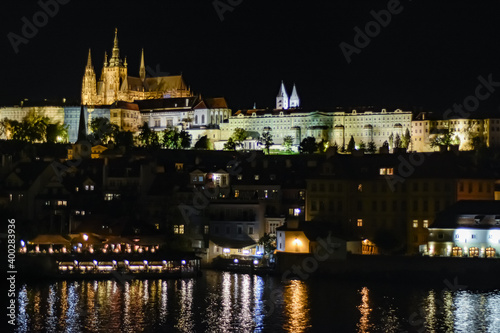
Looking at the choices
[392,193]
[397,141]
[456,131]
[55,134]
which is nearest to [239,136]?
[397,141]

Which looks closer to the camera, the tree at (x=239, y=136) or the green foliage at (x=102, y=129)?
the green foliage at (x=102, y=129)

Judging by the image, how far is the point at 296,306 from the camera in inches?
1964

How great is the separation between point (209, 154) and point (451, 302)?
90.9m

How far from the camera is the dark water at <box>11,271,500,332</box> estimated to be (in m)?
45.3

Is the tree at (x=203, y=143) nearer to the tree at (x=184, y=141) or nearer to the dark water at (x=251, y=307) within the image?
the tree at (x=184, y=141)

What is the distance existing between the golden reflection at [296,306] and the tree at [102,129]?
102 m

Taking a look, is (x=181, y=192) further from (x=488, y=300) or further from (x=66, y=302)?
(x=488, y=300)

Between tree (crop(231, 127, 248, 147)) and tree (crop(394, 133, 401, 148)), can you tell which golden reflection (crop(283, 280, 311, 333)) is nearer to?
tree (crop(394, 133, 401, 148))

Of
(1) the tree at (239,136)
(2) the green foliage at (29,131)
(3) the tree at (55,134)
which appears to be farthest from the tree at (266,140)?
(2) the green foliage at (29,131)

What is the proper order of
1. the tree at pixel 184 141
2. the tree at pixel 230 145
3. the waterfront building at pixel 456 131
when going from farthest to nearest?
1. the waterfront building at pixel 456 131
2. the tree at pixel 230 145
3. the tree at pixel 184 141

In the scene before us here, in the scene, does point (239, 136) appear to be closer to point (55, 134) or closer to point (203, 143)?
point (203, 143)

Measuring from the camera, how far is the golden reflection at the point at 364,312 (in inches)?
1773

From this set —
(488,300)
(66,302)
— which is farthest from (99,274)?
(488,300)

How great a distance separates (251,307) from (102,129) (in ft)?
397
